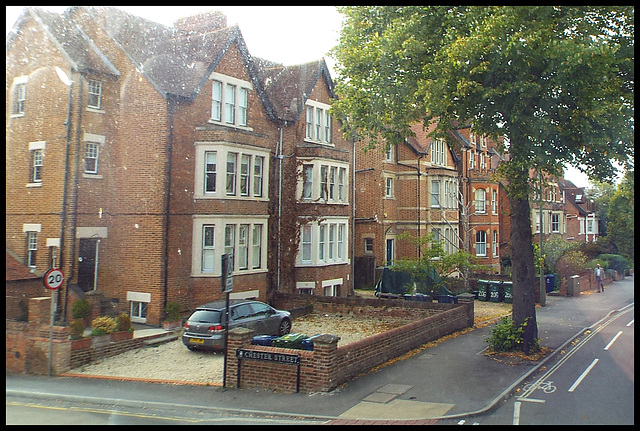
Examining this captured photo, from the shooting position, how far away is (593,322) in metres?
21.0

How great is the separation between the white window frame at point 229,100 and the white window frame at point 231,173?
A: 1.23 meters

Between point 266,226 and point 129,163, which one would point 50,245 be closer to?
point 129,163

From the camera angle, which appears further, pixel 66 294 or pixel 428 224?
pixel 428 224

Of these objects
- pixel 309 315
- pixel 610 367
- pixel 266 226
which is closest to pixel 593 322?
pixel 610 367

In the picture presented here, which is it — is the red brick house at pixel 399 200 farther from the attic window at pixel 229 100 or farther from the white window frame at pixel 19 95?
the white window frame at pixel 19 95

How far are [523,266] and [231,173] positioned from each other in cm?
1119

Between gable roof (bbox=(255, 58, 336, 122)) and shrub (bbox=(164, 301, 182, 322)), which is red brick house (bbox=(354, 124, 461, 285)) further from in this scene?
shrub (bbox=(164, 301, 182, 322))

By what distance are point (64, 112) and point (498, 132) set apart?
14722 millimetres

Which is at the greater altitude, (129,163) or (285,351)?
(129,163)

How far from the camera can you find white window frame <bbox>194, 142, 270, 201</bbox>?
20250mm

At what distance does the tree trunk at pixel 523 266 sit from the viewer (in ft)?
48.9

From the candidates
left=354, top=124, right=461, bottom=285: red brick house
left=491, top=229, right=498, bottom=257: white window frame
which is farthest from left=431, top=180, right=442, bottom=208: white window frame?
left=491, top=229, right=498, bottom=257: white window frame

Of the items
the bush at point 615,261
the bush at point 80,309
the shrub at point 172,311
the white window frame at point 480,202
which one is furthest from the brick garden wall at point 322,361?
the bush at point 615,261

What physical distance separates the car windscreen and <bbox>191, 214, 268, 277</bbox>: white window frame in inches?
204
